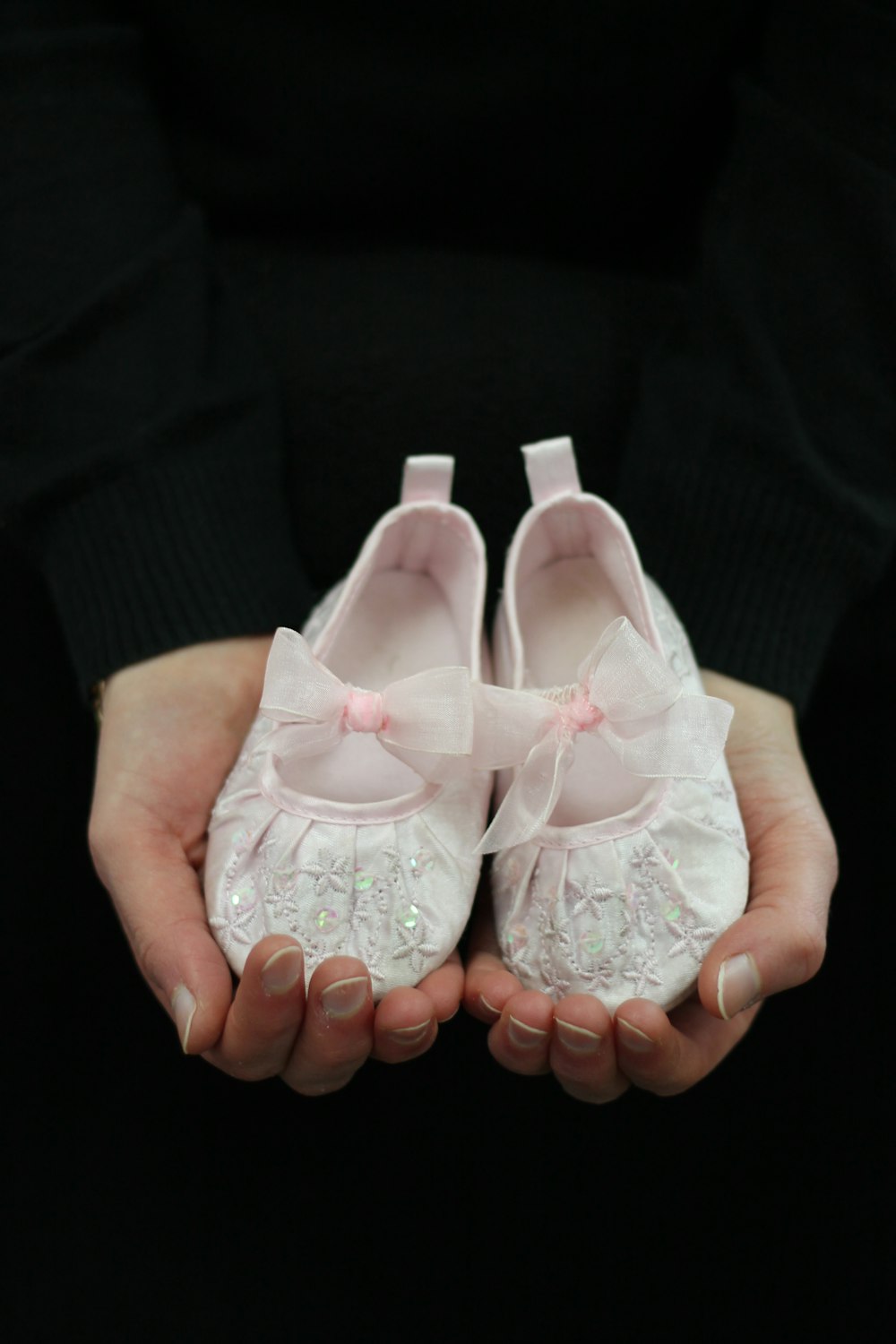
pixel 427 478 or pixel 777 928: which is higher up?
pixel 427 478

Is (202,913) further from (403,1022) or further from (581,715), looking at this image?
(581,715)

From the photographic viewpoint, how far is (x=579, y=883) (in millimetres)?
708

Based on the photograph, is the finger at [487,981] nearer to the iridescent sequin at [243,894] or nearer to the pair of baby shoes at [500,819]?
the pair of baby shoes at [500,819]

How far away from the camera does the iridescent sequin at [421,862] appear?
2.33 feet

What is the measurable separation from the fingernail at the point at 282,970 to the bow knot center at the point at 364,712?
177 mm

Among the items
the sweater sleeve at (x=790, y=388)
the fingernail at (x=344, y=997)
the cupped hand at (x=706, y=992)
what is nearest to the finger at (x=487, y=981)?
the cupped hand at (x=706, y=992)

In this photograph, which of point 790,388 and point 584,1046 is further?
point 790,388

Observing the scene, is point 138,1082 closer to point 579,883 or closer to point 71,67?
point 579,883

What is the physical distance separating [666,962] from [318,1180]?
43cm

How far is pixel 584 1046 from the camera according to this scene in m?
0.65

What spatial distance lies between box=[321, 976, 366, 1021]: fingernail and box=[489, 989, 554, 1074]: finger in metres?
0.10

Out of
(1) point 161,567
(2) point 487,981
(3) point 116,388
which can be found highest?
(3) point 116,388

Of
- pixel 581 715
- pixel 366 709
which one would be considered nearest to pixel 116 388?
pixel 366 709

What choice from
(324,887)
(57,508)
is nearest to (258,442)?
(57,508)
